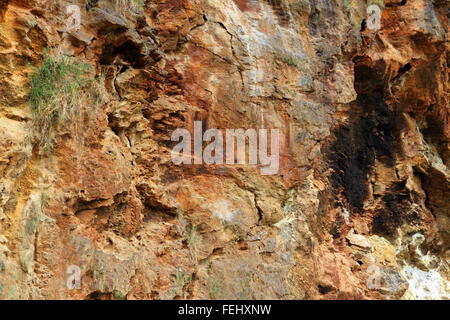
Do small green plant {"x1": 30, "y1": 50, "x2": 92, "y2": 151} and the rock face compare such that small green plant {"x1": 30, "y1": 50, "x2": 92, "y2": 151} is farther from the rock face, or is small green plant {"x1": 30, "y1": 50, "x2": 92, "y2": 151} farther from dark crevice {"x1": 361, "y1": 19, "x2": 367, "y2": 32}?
dark crevice {"x1": 361, "y1": 19, "x2": 367, "y2": 32}

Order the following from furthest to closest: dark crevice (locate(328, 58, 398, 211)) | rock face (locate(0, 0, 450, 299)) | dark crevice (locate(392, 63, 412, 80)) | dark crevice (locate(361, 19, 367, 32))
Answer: dark crevice (locate(392, 63, 412, 80)) → dark crevice (locate(361, 19, 367, 32)) → dark crevice (locate(328, 58, 398, 211)) → rock face (locate(0, 0, 450, 299))

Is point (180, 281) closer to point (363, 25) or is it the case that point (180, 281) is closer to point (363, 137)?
point (363, 137)

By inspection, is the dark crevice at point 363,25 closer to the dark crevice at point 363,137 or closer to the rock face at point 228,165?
the rock face at point 228,165

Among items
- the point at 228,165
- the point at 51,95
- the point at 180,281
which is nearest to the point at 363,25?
the point at 228,165

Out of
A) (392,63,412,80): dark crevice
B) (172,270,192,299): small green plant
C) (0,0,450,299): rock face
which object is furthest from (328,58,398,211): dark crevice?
(172,270,192,299): small green plant

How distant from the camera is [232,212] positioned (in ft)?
15.3

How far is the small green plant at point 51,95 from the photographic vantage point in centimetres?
335

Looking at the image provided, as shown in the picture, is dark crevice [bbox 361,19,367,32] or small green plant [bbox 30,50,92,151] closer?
small green plant [bbox 30,50,92,151]

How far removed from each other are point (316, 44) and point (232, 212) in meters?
2.94

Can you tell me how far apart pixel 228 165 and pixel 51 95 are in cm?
212

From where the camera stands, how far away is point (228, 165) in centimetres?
484

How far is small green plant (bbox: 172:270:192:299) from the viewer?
399 cm

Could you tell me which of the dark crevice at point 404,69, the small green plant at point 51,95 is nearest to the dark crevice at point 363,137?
the dark crevice at point 404,69

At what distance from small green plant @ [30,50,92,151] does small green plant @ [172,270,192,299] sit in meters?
1.67
